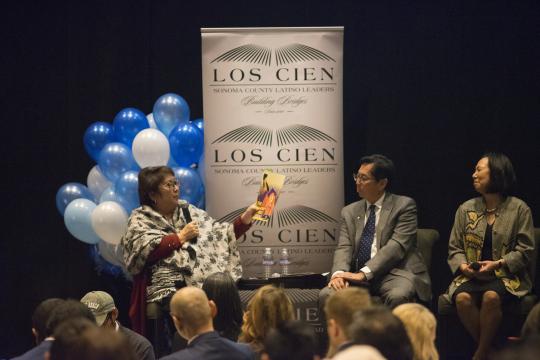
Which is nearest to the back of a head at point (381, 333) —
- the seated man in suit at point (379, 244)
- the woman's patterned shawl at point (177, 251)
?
the seated man in suit at point (379, 244)

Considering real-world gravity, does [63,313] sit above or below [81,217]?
below

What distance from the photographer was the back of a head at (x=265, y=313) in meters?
4.01

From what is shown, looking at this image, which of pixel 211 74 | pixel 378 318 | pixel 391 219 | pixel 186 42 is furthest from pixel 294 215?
pixel 378 318

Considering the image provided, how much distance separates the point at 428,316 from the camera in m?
3.64

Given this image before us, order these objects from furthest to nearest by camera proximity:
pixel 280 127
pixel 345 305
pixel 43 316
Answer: pixel 280 127 < pixel 43 316 < pixel 345 305

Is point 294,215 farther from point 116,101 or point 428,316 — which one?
point 428,316

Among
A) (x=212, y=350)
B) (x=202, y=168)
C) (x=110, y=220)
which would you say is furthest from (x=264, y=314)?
(x=202, y=168)

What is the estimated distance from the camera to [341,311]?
3.54 meters

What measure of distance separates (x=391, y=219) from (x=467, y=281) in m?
0.61

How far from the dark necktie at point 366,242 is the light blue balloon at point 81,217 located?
1733 mm

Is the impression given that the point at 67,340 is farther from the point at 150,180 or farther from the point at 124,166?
the point at 124,166

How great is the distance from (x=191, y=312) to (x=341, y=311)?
2.01 feet

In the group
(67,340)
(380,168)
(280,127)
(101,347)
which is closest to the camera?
(101,347)

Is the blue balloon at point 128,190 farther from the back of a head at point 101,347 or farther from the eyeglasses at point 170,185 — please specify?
the back of a head at point 101,347
